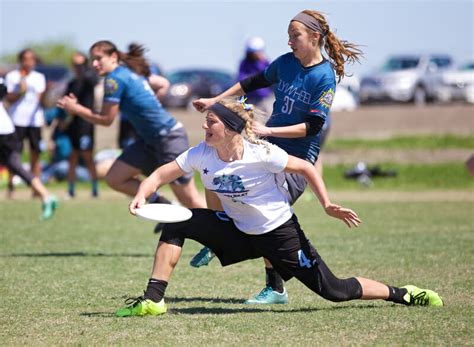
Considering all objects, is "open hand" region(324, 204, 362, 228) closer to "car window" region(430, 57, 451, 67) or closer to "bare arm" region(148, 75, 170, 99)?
"bare arm" region(148, 75, 170, 99)

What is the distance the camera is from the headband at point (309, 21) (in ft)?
21.5

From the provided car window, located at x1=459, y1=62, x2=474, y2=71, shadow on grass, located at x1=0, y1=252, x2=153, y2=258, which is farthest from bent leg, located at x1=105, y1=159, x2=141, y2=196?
car window, located at x1=459, y1=62, x2=474, y2=71

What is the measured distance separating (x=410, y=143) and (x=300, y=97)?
15394 mm

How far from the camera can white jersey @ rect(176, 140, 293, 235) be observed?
5.82 metres

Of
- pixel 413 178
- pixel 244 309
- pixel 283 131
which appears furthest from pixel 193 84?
pixel 244 309

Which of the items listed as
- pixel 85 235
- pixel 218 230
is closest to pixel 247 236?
→ pixel 218 230

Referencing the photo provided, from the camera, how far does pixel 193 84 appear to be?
3469cm

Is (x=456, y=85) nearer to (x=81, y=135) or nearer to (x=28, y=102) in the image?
(x=81, y=135)

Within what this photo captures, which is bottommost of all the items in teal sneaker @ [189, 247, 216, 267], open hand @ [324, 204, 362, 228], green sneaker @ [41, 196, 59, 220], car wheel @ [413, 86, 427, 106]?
car wheel @ [413, 86, 427, 106]

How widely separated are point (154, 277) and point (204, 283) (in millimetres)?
1696

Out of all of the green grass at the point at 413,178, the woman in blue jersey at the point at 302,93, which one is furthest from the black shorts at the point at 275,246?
the green grass at the point at 413,178

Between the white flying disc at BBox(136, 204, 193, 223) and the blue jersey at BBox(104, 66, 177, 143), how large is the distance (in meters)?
3.24

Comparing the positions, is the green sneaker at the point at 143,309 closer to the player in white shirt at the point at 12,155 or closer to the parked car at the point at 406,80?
the player in white shirt at the point at 12,155

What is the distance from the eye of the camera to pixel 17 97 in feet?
45.9
